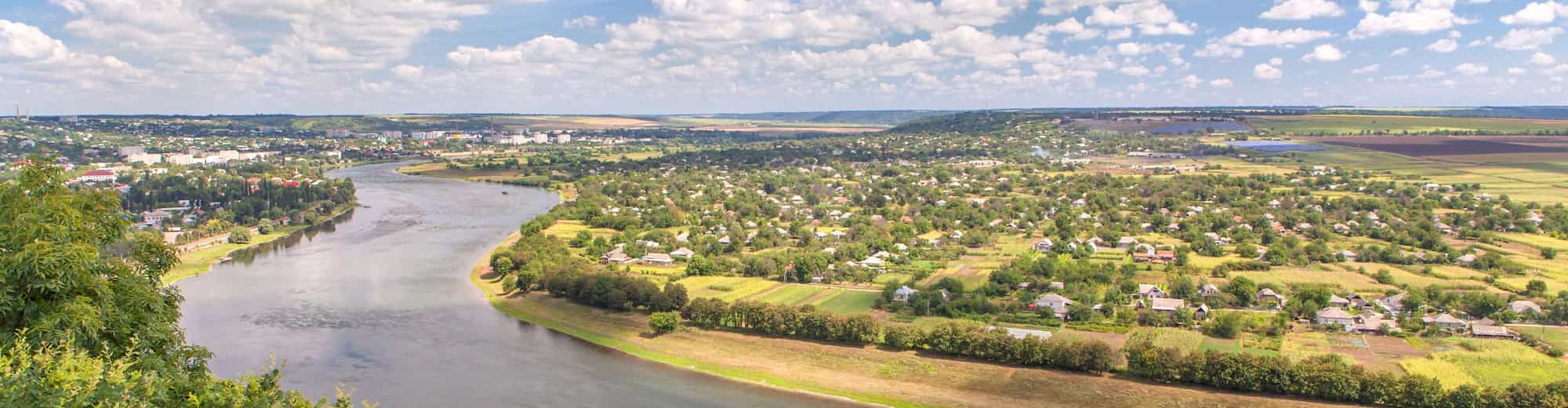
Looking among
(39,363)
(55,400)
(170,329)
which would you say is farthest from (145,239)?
(55,400)

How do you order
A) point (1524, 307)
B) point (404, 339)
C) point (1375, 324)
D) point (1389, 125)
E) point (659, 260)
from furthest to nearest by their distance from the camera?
1. point (1389, 125)
2. point (659, 260)
3. point (404, 339)
4. point (1524, 307)
5. point (1375, 324)

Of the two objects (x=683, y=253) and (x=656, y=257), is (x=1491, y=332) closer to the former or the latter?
(x=683, y=253)

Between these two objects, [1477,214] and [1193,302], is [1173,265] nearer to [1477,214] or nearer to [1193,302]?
[1193,302]

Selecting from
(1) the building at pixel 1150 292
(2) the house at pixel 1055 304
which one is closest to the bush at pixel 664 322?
(2) the house at pixel 1055 304

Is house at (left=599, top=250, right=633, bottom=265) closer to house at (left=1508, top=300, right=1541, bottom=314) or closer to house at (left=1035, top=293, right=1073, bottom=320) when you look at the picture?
house at (left=1035, top=293, right=1073, bottom=320)

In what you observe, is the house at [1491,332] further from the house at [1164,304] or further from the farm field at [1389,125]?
the farm field at [1389,125]

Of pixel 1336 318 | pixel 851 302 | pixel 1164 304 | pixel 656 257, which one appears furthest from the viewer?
pixel 656 257

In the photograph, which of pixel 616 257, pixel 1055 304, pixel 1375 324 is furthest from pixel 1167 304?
pixel 616 257
